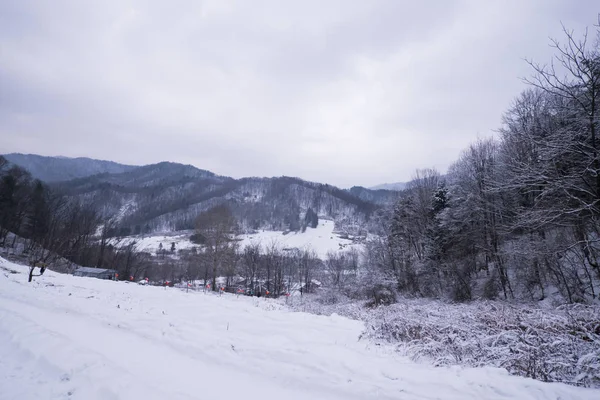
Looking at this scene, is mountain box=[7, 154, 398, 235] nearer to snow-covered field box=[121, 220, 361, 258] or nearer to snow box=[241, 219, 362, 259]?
snow box=[241, 219, 362, 259]

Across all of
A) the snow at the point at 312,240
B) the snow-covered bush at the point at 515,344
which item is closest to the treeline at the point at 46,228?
the snow at the point at 312,240

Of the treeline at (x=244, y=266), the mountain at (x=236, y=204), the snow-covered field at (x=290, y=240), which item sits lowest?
the treeline at (x=244, y=266)

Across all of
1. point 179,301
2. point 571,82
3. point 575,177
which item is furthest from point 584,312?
point 179,301

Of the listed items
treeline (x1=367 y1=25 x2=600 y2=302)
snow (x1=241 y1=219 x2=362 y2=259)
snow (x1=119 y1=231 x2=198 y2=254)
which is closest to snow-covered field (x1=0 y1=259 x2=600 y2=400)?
treeline (x1=367 y1=25 x2=600 y2=302)

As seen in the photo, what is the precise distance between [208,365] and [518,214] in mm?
11097

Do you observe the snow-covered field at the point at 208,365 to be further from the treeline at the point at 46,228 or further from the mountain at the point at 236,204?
the mountain at the point at 236,204

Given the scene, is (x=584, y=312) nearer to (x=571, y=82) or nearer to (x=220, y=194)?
(x=571, y=82)

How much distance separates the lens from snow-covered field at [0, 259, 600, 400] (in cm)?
413

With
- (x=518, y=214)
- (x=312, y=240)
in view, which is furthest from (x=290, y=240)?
(x=518, y=214)

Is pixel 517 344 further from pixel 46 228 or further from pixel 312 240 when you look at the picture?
pixel 312 240

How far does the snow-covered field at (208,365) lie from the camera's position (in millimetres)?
4129

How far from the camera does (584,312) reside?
23.7 feet

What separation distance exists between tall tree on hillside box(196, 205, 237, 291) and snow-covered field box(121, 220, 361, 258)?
52.0 m

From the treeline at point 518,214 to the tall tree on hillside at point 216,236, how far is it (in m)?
17.3
